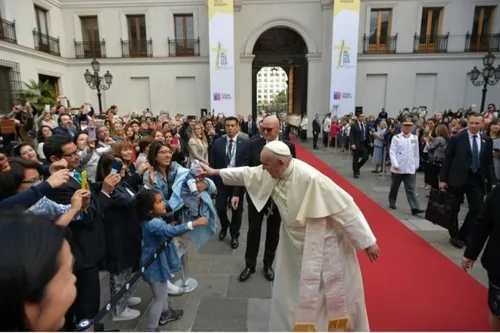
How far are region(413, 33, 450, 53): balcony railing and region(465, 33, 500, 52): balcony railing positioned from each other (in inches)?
54.5

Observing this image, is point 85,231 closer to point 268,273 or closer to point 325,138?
point 268,273

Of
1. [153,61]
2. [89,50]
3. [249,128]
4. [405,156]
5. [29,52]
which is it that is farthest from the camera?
[89,50]

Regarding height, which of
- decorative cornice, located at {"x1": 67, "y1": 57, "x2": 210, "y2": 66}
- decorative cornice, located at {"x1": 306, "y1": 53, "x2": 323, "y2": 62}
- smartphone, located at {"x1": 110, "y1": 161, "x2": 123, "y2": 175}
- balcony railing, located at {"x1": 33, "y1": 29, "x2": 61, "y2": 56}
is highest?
balcony railing, located at {"x1": 33, "y1": 29, "x2": 61, "y2": 56}

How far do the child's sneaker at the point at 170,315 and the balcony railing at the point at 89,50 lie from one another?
21.5 metres

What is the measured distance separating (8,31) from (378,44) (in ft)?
69.5

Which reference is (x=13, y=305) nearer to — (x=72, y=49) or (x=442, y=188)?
(x=442, y=188)

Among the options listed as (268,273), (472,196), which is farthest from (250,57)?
(268,273)

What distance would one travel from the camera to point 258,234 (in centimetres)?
386

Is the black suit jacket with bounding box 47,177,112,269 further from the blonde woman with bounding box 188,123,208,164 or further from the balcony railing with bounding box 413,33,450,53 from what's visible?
the balcony railing with bounding box 413,33,450,53

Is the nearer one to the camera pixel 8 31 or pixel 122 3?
pixel 8 31

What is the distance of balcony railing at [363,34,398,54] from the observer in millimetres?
20109

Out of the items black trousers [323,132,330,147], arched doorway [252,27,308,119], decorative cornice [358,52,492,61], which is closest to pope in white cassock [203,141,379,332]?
black trousers [323,132,330,147]

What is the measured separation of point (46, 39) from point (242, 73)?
39.6ft

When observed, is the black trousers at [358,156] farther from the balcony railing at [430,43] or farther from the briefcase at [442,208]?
the balcony railing at [430,43]
